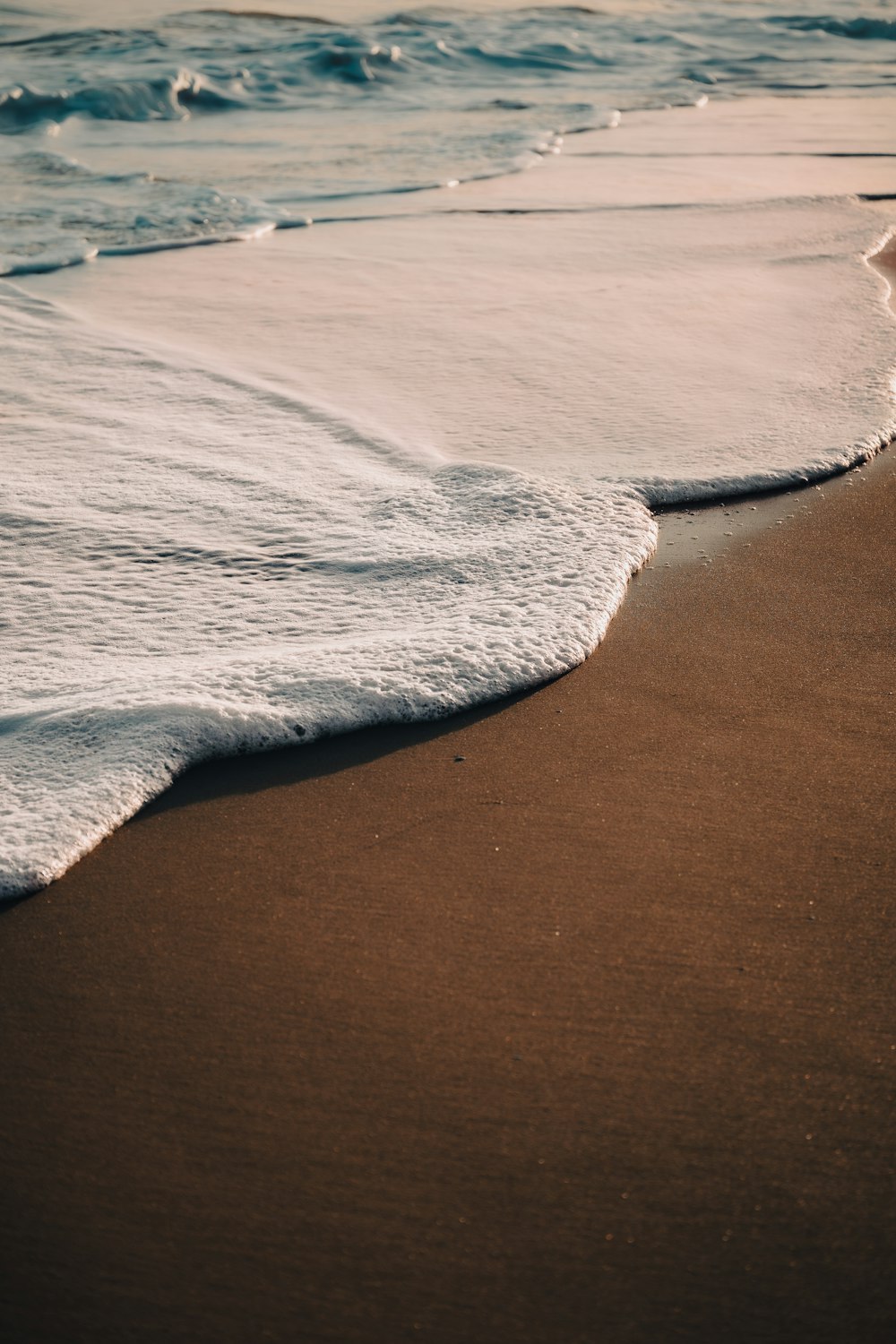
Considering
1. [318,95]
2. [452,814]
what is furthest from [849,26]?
[452,814]

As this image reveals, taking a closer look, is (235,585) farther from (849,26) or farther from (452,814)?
(849,26)

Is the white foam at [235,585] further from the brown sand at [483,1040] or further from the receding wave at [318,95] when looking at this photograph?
the receding wave at [318,95]

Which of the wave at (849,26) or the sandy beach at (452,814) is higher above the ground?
the wave at (849,26)

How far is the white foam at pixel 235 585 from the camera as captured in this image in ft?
6.70

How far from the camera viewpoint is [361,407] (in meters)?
3.46

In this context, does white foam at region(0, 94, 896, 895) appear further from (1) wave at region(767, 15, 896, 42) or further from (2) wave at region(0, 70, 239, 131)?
(1) wave at region(767, 15, 896, 42)

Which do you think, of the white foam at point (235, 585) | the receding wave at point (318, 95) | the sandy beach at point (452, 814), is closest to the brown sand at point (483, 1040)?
the sandy beach at point (452, 814)

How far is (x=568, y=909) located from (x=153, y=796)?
743 mm

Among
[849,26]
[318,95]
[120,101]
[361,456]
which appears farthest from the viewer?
[849,26]

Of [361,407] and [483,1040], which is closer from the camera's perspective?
[483,1040]

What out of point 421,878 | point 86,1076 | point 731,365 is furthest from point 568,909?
point 731,365

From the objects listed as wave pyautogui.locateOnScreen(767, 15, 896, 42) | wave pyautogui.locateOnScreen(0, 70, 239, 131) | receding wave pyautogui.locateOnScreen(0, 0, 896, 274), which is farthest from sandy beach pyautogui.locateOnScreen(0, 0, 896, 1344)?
wave pyautogui.locateOnScreen(767, 15, 896, 42)

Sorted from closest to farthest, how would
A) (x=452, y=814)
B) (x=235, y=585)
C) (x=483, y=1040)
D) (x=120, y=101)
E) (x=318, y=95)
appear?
(x=483, y=1040), (x=452, y=814), (x=235, y=585), (x=120, y=101), (x=318, y=95)

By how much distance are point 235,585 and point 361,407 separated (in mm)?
1084
